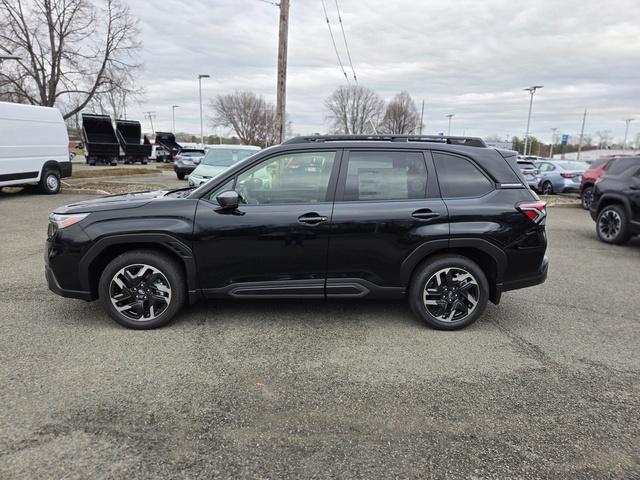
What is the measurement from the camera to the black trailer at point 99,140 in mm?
30781

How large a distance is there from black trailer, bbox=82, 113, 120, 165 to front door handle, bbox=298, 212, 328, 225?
3118 centimetres

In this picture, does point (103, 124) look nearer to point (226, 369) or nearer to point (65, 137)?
point (65, 137)

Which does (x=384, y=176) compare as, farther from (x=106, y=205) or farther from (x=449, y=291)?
(x=106, y=205)

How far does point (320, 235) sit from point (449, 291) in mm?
1332

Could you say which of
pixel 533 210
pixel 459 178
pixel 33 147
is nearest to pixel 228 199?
pixel 459 178

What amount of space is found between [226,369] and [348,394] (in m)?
0.96

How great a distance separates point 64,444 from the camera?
8.02 feet

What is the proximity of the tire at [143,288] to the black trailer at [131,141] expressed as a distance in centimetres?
3260

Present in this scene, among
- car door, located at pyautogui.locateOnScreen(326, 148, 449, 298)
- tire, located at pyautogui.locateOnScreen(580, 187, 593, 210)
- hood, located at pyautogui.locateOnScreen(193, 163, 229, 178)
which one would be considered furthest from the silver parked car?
car door, located at pyautogui.locateOnScreen(326, 148, 449, 298)

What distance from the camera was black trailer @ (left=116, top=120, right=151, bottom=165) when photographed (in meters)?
32.9

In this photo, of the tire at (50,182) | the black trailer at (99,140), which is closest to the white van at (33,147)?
the tire at (50,182)

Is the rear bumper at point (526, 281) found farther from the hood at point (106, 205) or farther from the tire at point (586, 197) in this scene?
the tire at point (586, 197)

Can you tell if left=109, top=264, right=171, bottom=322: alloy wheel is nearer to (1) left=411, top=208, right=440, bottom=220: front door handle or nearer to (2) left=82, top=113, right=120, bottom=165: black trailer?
(1) left=411, top=208, right=440, bottom=220: front door handle

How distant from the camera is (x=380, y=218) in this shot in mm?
3914
